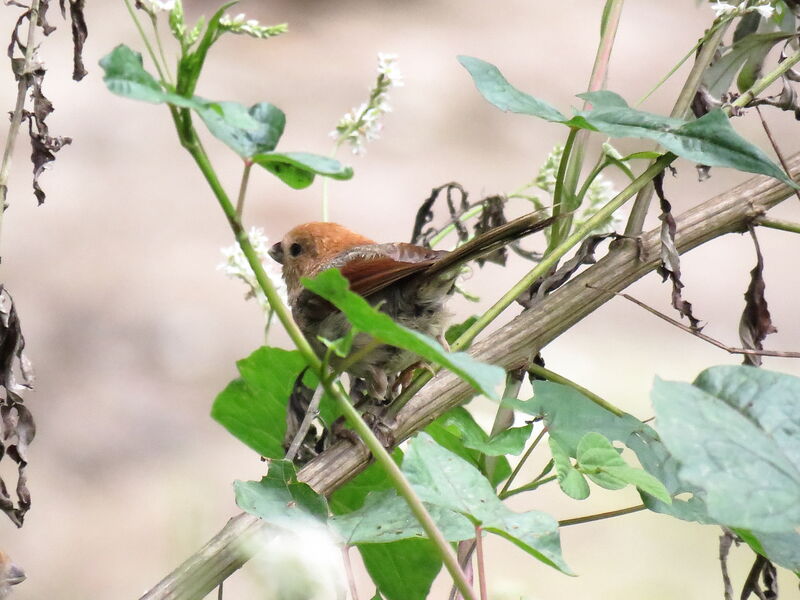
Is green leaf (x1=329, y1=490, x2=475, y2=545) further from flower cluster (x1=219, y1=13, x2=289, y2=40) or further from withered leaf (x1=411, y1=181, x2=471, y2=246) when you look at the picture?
withered leaf (x1=411, y1=181, x2=471, y2=246)

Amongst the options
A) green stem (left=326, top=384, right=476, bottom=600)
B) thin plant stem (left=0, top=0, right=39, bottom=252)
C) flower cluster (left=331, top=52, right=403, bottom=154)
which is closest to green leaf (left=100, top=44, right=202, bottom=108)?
green stem (left=326, top=384, right=476, bottom=600)

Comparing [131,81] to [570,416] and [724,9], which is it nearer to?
[570,416]

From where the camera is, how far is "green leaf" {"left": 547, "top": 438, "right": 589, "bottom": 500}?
46.5 inches

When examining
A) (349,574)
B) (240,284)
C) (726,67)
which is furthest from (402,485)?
(240,284)

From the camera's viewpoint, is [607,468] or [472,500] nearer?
[472,500]

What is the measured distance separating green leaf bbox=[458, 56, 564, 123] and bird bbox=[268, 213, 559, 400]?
0.67 feet

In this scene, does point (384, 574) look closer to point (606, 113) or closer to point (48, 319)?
point (606, 113)

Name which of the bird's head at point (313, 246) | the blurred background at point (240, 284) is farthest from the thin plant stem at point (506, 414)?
the blurred background at point (240, 284)

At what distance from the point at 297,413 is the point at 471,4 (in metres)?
7.06

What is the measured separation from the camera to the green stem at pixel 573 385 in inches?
53.2

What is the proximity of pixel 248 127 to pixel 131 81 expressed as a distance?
4.3 inches

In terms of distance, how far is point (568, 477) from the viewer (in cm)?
120

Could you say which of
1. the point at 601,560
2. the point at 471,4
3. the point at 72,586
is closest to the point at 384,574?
the point at 601,560

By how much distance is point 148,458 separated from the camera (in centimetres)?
463
